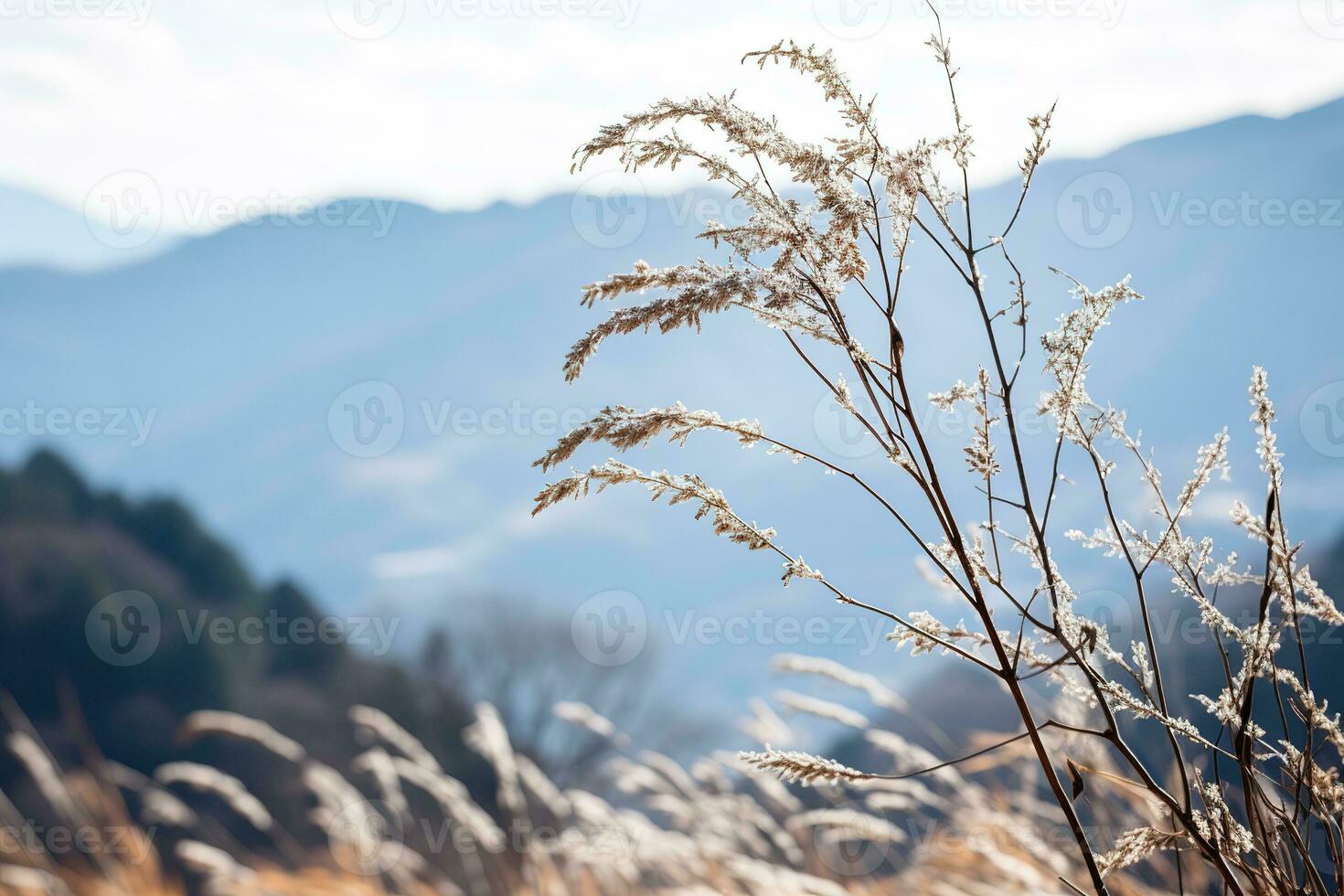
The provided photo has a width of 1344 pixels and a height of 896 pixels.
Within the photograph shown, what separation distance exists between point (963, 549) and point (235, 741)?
1497 cm

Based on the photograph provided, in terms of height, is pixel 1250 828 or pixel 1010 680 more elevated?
pixel 1010 680

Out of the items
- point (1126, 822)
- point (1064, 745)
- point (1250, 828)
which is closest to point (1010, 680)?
point (1250, 828)

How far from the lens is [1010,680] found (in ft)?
2.79

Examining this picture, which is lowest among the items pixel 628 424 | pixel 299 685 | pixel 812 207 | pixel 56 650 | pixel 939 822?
pixel 299 685

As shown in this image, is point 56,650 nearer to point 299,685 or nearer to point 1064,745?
point 299,685

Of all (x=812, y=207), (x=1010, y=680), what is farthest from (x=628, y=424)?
(x=1010, y=680)

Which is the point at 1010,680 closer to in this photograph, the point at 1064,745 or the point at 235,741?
the point at 1064,745

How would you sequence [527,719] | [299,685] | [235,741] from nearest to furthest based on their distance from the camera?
[235,741] → [299,685] → [527,719]

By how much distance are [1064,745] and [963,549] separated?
1194mm

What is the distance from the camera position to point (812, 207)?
3.28ft

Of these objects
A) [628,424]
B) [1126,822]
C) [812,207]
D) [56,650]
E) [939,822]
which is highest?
[812,207]

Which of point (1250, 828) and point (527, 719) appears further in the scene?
point (527, 719)

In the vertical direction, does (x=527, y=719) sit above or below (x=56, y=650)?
below

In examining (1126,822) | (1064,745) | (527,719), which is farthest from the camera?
(527,719)
